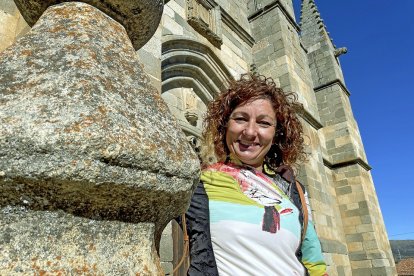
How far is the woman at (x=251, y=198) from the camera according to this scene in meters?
0.95

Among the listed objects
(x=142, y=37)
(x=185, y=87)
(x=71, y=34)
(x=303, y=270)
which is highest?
(x=185, y=87)

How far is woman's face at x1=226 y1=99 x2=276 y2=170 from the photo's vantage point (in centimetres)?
125

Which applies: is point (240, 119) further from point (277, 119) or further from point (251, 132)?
point (277, 119)

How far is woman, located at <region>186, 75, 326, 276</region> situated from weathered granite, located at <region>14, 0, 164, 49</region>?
21.0 inches

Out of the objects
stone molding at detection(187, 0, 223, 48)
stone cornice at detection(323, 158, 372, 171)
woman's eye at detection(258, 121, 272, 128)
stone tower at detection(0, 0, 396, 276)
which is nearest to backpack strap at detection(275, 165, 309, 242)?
woman's eye at detection(258, 121, 272, 128)

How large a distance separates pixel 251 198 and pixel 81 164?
0.71 meters

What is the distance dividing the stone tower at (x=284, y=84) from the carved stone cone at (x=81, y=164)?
1.75 m

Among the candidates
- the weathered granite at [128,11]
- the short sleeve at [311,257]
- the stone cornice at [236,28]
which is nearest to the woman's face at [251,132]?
the short sleeve at [311,257]

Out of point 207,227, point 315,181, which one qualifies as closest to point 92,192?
point 207,227

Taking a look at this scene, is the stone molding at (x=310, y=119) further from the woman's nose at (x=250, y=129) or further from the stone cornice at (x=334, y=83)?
the woman's nose at (x=250, y=129)

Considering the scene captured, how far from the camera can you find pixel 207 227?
99 cm

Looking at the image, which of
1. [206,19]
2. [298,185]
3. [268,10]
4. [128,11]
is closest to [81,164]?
[128,11]

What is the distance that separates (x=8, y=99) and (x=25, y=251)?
248mm

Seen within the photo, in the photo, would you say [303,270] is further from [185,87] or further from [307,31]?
[307,31]
